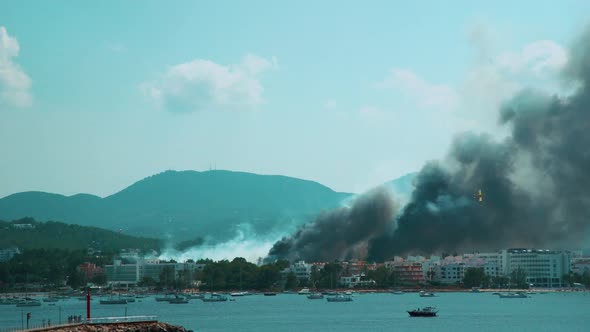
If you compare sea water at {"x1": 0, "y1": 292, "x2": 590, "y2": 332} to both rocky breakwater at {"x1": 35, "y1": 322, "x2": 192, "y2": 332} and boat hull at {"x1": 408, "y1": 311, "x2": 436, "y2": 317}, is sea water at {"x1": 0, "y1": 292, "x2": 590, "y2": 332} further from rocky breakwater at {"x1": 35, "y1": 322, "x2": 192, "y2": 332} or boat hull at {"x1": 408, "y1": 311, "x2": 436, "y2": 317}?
rocky breakwater at {"x1": 35, "y1": 322, "x2": 192, "y2": 332}

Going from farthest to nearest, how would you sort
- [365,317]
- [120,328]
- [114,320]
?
[365,317], [114,320], [120,328]

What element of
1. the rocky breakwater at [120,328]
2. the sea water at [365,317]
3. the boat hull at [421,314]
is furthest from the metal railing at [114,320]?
the boat hull at [421,314]

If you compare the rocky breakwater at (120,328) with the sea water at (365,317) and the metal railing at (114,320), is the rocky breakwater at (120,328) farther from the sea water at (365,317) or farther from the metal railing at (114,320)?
the sea water at (365,317)

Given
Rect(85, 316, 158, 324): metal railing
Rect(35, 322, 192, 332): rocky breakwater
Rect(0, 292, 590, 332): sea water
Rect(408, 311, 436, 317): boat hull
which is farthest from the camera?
Rect(408, 311, 436, 317): boat hull

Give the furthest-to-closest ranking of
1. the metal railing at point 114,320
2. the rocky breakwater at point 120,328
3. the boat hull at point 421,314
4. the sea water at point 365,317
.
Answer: the boat hull at point 421,314 → the sea water at point 365,317 → the metal railing at point 114,320 → the rocky breakwater at point 120,328

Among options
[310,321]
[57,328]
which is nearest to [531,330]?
[310,321]

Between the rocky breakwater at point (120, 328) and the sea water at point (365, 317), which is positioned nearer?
the rocky breakwater at point (120, 328)

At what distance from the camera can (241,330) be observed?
124188 mm

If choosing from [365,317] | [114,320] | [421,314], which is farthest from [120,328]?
[421,314]

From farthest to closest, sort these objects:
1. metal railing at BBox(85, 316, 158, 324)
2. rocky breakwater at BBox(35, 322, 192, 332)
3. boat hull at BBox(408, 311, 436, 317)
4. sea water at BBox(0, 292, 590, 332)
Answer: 1. boat hull at BBox(408, 311, 436, 317)
2. sea water at BBox(0, 292, 590, 332)
3. metal railing at BBox(85, 316, 158, 324)
4. rocky breakwater at BBox(35, 322, 192, 332)

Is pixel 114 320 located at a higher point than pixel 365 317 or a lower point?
higher

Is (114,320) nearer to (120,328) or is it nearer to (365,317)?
(120,328)

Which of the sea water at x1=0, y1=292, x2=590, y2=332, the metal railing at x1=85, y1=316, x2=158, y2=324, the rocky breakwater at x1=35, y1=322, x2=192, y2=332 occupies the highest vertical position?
the metal railing at x1=85, y1=316, x2=158, y2=324

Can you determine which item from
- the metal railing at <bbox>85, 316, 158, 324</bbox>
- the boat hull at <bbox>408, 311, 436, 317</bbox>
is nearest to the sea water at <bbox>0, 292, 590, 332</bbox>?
the boat hull at <bbox>408, 311, 436, 317</bbox>
